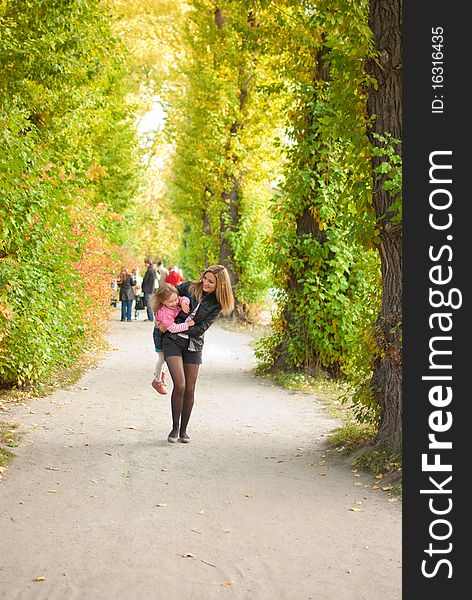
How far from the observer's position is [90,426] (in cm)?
1130

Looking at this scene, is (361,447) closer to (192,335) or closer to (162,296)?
(192,335)

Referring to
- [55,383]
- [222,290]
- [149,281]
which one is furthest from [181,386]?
[149,281]

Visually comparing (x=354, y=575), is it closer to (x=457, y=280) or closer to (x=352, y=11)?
(x=457, y=280)

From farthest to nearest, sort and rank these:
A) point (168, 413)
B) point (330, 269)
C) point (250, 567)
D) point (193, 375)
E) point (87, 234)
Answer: point (87, 234), point (330, 269), point (168, 413), point (193, 375), point (250, 567)

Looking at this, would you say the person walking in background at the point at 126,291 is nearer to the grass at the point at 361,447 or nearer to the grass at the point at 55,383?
the grass at the point at 55,383

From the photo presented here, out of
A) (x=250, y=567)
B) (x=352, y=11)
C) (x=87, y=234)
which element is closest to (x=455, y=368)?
(x=250, y=567)

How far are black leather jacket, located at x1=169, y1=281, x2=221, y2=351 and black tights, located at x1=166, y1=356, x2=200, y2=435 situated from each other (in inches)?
9.0

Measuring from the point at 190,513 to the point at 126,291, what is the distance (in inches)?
996

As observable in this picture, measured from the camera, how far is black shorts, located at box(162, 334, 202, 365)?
10102mm

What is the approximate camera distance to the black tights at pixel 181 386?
1009 cm

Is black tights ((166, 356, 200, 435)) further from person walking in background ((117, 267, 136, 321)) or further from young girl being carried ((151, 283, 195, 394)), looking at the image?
person walking in background ((117, 267, 136, 321))

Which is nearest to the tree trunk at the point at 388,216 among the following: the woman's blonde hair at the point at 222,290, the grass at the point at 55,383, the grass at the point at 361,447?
the grass at the point at 361,447

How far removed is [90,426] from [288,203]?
19.1ft

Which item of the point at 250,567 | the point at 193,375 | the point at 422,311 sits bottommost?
the point at 250,567
